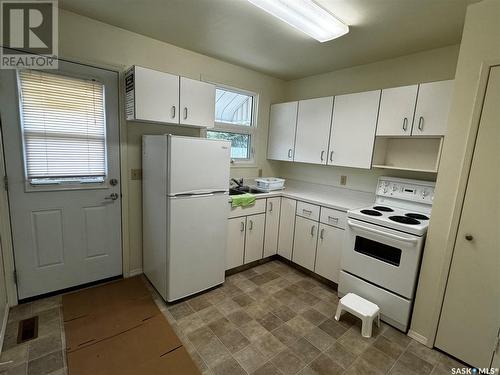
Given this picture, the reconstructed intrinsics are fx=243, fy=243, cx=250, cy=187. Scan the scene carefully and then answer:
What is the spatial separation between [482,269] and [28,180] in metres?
3.51

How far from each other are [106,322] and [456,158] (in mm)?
2980

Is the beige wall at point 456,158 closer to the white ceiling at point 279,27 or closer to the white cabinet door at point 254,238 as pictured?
the white ceiling at point 279,27

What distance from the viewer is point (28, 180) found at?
2029 millimetres

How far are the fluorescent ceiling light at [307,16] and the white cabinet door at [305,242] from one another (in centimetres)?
184

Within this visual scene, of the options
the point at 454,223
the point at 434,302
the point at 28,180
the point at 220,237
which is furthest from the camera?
the point at 220,237

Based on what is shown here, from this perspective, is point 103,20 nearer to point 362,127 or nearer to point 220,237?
point 220,237

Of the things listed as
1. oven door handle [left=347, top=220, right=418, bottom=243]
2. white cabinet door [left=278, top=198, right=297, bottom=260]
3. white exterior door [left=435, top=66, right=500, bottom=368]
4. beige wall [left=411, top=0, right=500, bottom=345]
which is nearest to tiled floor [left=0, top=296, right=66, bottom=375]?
white cabinet door [left=278, top=198, right=297, bottom=260]

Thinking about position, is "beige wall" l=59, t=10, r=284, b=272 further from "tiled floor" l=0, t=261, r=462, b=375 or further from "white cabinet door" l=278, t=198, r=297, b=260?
"tiled floor" l=0, t=261, r=462, b=375

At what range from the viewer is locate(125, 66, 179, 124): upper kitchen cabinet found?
83.7 inches

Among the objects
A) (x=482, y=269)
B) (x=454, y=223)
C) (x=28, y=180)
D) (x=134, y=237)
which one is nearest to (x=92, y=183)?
(x=28, y=180)

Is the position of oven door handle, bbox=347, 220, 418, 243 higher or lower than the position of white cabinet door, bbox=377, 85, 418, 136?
lower

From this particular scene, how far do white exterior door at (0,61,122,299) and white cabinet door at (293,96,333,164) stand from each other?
83.6 inches

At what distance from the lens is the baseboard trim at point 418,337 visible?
1934mm

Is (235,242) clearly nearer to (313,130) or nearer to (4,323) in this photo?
(313,130)
